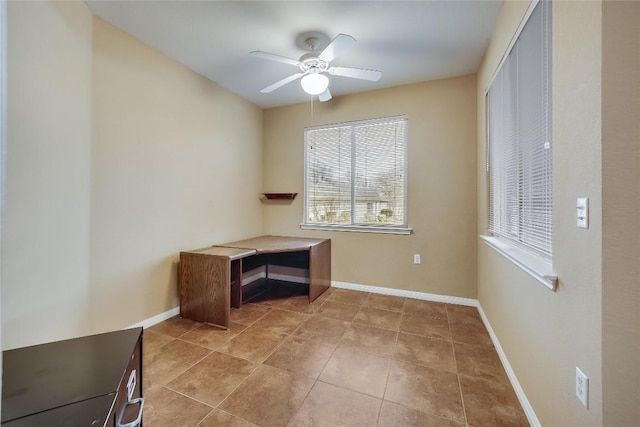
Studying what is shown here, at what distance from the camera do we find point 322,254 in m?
Result: 3.46

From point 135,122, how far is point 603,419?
327 centimetres

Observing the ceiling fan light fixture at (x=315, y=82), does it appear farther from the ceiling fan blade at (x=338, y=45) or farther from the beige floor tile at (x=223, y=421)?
the beige floor tile at (x=223, y=421)

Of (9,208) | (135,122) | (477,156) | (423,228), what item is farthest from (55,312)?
(477,156)

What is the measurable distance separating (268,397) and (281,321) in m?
1.03

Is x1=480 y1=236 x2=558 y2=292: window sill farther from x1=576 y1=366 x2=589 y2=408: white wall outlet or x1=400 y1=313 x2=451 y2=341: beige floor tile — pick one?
x1=400 y1=313 x2=451 y2=341: beige floor tile

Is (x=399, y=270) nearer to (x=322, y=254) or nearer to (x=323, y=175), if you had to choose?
(x=322, y=254)

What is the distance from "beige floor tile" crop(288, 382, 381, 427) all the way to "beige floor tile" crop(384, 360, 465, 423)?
0.16 meters

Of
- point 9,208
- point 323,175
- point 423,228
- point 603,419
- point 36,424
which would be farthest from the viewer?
point 323,175

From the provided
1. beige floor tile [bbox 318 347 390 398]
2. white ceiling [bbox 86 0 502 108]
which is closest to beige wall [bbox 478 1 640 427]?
beige floor tile [bbox 318 347 390 398]

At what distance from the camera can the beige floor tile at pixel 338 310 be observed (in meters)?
2.79

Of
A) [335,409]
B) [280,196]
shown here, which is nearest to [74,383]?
[335,409]

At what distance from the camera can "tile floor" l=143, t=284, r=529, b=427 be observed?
60.2 inches

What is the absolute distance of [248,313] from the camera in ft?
9.42

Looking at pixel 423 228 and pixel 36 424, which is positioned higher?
pixel 423 228
